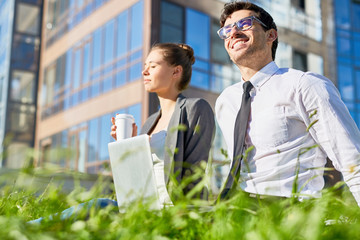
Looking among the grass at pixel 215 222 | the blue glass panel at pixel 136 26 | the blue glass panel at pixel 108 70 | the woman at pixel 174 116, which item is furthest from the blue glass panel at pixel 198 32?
the grass at pixel 215 222

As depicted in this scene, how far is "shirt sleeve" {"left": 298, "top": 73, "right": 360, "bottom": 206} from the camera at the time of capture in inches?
68.9

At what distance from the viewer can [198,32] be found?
14594 millimetres

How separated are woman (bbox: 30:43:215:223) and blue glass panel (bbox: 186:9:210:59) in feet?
37.3

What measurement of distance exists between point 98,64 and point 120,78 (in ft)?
5.66

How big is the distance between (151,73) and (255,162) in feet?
3.14

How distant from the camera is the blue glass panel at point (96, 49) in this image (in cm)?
1593

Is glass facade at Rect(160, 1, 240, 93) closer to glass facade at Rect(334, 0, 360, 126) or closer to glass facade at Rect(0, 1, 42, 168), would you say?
glass facade at Rect(334, 0, 360, 126)

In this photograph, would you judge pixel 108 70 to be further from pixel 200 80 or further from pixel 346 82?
pixel 346 82

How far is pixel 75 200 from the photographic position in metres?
1.23

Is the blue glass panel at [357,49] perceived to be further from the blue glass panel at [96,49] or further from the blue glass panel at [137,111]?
the blue glass panel at [137,111]

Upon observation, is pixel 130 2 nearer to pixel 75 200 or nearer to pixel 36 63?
pixel 36 63

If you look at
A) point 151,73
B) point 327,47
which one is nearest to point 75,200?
point 151,73

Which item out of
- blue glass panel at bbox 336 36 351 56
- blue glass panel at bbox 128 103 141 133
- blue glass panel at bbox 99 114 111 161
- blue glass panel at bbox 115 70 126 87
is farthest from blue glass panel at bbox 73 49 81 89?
blue glass panel at bbox 336 36 351 56

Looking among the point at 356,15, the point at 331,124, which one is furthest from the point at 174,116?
the point at 356,15
